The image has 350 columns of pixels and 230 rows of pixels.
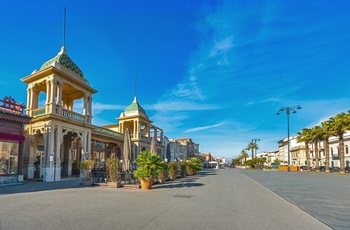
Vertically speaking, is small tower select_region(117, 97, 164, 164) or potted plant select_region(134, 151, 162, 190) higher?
small tower select_region(117, 97, 164, 164)

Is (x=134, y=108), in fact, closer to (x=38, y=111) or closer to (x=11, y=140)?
(x=38, y=111)

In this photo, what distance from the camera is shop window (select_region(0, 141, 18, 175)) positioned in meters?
15.2

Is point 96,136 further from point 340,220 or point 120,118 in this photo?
point 340,220

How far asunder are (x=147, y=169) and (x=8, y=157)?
31.0ft

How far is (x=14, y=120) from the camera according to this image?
1573 centimetres

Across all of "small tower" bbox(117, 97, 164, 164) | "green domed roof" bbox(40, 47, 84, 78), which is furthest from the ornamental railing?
"small tower" bbox(117, 97, 164, 164)

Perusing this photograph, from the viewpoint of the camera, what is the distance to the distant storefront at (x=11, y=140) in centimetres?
1511

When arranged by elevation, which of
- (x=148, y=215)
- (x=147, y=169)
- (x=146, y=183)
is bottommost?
(x=146, y=183)

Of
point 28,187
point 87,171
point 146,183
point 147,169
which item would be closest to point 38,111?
point 28,187

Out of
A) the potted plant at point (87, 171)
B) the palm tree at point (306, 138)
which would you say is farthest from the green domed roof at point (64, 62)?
the palm tree at point (306, 138)

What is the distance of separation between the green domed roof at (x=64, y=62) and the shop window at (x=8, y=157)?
7.96 m

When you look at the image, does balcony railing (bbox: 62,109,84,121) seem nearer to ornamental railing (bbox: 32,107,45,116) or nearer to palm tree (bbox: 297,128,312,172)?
ornamental railing (bbox: 32,107,45,116)

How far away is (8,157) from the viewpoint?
612 inches

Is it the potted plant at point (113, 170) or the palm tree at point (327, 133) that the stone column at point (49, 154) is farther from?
the palm tree at point (327, 133)
